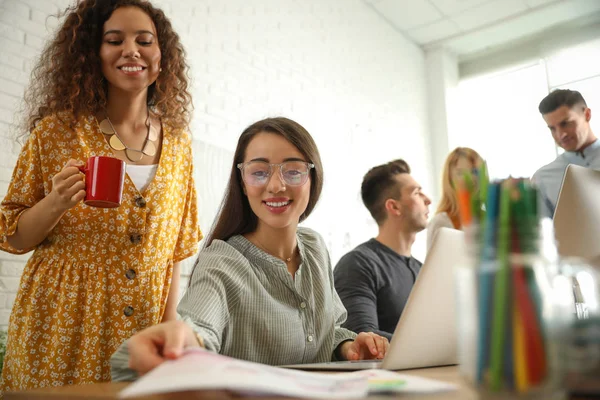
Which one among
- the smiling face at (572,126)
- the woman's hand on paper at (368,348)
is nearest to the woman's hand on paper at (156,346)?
the woman's hand on paper at (368,348)

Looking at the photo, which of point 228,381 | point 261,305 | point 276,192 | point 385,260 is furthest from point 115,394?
point 385,260

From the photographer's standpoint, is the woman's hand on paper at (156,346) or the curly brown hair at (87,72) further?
the curly brown hair at (87,72)

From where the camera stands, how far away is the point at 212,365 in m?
0.53

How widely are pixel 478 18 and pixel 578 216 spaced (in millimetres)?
4913

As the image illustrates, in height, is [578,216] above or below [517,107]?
below

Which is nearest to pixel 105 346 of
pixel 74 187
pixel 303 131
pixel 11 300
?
pixel 74 187

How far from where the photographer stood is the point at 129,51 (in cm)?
163

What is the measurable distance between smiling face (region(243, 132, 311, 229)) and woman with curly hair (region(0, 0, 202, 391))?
1.13ft

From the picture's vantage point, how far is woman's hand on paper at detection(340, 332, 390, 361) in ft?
4.02

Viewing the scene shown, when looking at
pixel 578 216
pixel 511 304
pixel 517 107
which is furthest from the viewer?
pixel 517 107

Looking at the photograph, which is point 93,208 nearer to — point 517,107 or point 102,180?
point 102,180

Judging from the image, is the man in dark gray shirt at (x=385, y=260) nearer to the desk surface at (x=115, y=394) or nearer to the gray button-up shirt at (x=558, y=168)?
the gray button-up shirt at (x=558, y=168)

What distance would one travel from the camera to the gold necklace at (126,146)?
1.61 m

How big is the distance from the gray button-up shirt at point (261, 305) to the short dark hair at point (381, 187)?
1461mm
